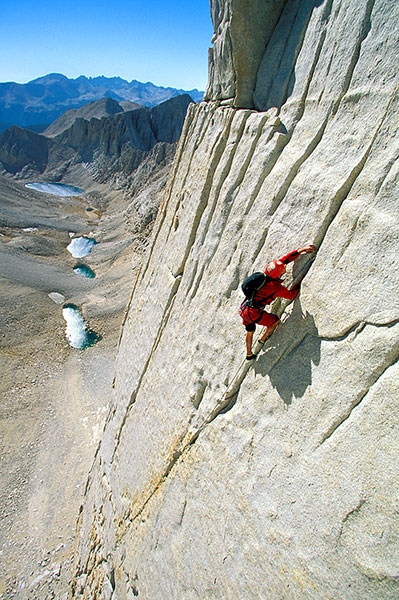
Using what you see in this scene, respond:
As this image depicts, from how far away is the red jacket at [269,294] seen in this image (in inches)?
212

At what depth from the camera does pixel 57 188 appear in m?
100

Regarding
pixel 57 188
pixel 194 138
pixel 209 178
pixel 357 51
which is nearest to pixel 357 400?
pixel 357 51

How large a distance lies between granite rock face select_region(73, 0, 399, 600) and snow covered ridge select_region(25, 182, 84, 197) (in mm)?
97373

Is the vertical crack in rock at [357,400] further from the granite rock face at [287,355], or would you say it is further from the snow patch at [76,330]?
the snow patch at [76,330]

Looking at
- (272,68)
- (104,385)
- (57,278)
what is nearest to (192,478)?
(272,68)

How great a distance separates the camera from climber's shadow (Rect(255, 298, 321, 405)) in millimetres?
5242

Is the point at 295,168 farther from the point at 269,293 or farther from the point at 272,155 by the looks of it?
the point at 269,293

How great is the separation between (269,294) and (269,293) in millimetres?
20

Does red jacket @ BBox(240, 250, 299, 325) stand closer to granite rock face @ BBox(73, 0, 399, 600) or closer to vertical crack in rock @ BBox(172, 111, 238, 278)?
granite rock face @ BBox(73, 0, 399, 600)

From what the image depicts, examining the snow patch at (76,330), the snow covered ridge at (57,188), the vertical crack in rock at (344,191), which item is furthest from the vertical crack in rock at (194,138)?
the snow covered ridge at (57,188)

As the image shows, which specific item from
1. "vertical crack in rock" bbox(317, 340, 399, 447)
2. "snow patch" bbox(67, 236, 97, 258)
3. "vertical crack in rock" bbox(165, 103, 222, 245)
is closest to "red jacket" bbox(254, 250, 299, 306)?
"vertical crack in rock" bbox(317, 340, 399, 447)

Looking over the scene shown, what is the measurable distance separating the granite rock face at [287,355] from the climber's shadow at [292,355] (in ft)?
0.09

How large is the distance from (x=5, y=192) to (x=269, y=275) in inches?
3089

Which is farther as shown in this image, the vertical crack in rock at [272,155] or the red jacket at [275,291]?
the vertical crack in rock at [272,155]
